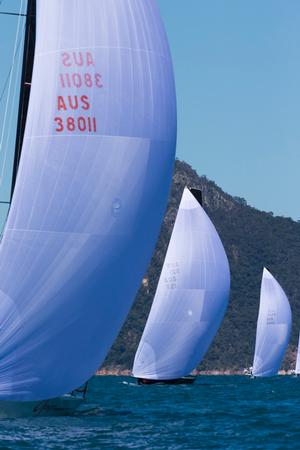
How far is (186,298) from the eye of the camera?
162ft

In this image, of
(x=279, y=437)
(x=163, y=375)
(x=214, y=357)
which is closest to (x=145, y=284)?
(x=214, y=357)

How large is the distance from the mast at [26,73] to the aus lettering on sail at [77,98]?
2235mm

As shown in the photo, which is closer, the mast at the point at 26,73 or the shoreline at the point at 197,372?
the mast at the point at 26,73

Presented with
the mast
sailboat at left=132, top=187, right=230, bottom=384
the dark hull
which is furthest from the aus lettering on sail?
the dark hull

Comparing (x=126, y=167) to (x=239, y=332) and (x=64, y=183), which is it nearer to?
(x=64, y=183)

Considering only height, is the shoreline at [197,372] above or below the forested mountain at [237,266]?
below

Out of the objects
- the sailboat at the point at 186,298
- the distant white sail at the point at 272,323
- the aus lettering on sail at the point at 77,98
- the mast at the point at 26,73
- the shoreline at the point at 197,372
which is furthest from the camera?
the shoreline at the point at 197,372

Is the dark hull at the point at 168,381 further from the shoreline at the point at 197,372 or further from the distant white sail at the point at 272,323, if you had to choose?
the shoreline at the point at 197,372

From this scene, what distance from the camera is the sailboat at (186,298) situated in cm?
4934

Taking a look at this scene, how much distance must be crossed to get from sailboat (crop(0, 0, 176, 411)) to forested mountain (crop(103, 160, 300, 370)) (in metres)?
113

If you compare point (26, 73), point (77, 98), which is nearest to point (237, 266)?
point (26, 73)

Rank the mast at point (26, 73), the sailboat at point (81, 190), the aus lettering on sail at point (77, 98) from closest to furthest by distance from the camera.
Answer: the sailboat at point (81, 190) < the aus lettering on sail at point (77, 98) < the mast at point (26, 73)

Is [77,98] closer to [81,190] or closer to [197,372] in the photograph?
[81,190]

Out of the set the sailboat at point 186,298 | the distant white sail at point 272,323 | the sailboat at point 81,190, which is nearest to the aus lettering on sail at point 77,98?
the sailboat at point 81,190
